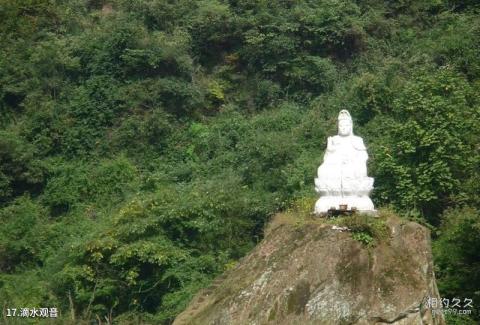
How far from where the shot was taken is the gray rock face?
12.4 m

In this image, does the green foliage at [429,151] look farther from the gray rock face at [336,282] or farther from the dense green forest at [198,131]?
the gray rock face at [336,282]

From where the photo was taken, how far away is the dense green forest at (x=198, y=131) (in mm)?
18344

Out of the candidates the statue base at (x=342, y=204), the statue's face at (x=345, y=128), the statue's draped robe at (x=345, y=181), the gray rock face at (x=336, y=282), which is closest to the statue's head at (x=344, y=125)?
the statue's face at (x=345, y=128)

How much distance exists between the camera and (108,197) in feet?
74.9

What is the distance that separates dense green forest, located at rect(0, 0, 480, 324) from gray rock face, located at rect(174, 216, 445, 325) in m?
2.93

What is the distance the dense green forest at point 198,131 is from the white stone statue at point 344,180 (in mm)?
2302

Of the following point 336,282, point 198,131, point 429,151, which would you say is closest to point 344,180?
point 336,282

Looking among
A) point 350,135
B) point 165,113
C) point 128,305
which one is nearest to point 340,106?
point 165,113

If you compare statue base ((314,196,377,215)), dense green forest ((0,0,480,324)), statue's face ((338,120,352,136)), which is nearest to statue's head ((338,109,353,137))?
statue's face ((338,120,352,136))

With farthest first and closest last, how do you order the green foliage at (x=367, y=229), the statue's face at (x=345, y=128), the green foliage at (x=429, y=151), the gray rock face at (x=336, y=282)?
the green foliage at (x=429, y=151) < the statue's face at (x=345, y=128) < the green foliage at (x=367, y=229) < the gray rock face at (x=336, y=282)

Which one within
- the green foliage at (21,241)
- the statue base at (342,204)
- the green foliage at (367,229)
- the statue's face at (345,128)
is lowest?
the green foliage at (21,241)

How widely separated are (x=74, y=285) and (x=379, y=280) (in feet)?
26.7

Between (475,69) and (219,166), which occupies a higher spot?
(475,69)

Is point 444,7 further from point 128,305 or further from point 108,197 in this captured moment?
point 128,305
